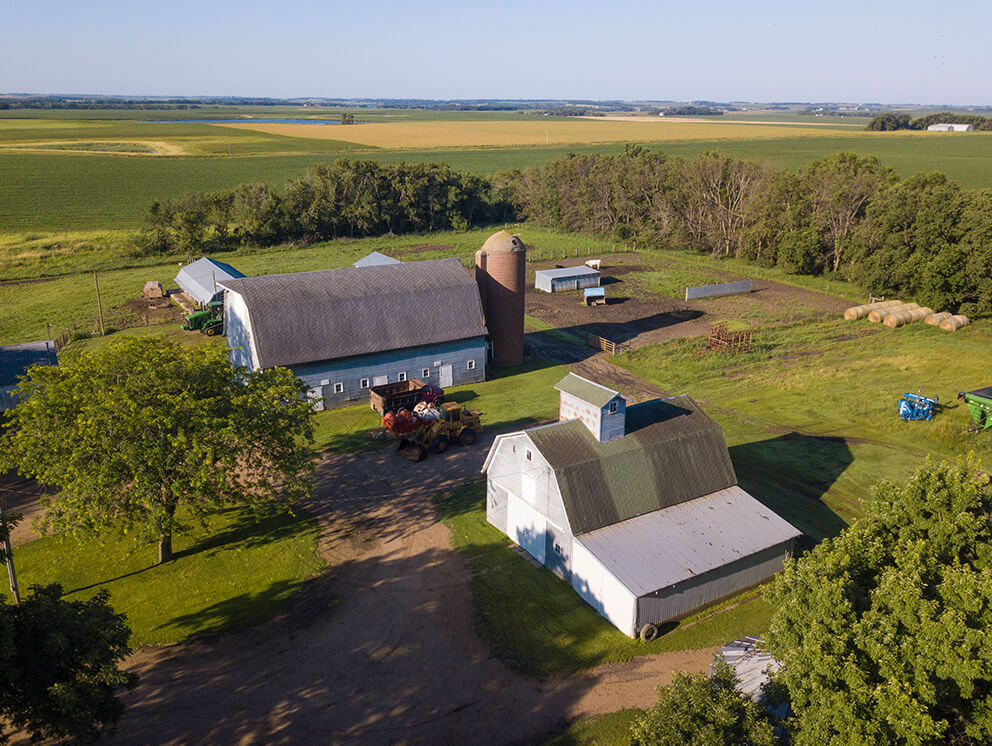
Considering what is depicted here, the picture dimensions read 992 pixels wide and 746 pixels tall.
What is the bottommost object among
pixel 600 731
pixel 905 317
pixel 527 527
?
pixel 600 731

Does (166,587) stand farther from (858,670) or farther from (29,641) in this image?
(858,670)

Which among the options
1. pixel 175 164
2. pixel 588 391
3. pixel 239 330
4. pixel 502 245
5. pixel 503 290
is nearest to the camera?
pixel 588 391

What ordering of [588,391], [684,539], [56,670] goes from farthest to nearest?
[588,391]
[684,539]
[56,670]

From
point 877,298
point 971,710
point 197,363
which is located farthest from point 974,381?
point 197,363

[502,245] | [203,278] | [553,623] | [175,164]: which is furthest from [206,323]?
[175,164]

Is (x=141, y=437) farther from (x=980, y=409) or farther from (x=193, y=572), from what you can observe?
(x=980, y=409)

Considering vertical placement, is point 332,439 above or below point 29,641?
below

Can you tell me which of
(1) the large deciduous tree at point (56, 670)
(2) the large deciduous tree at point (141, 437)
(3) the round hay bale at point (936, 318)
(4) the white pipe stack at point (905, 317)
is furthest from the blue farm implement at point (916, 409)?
(1) the large deciduous tree at point (56, 670)
